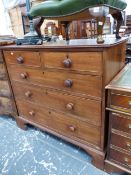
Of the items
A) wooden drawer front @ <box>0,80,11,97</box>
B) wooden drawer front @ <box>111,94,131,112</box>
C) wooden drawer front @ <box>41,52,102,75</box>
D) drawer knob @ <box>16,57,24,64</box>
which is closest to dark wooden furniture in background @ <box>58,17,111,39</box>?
wooden drawer front @ <box>0,80,11,97</box>

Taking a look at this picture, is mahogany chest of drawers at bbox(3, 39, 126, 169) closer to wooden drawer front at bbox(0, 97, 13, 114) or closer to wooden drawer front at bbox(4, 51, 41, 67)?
wooden drawer front at bbox(4, 51, 41, 67)

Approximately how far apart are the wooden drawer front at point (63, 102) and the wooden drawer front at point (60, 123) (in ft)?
0.23

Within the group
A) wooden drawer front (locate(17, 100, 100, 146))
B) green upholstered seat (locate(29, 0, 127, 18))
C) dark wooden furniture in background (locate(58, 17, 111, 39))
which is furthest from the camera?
dark wooden furniture in background (locate(58, 17, 111, 39))

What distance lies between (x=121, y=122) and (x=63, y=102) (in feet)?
1.50

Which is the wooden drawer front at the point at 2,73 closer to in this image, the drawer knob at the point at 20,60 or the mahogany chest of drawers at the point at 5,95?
the mahogany chest of drawers at the point at 5,95

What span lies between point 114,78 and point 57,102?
0.49m

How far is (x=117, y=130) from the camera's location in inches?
39.7

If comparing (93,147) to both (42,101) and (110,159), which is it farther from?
(42,101)

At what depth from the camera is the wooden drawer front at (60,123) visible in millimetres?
1171

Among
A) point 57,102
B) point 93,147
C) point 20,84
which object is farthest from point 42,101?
point 93,147

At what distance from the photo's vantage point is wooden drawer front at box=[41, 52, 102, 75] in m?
0.90

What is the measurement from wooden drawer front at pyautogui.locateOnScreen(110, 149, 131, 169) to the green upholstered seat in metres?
0.95

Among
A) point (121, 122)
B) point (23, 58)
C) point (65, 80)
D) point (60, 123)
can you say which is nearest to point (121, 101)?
point (121, 122)

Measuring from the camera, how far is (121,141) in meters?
1.02
